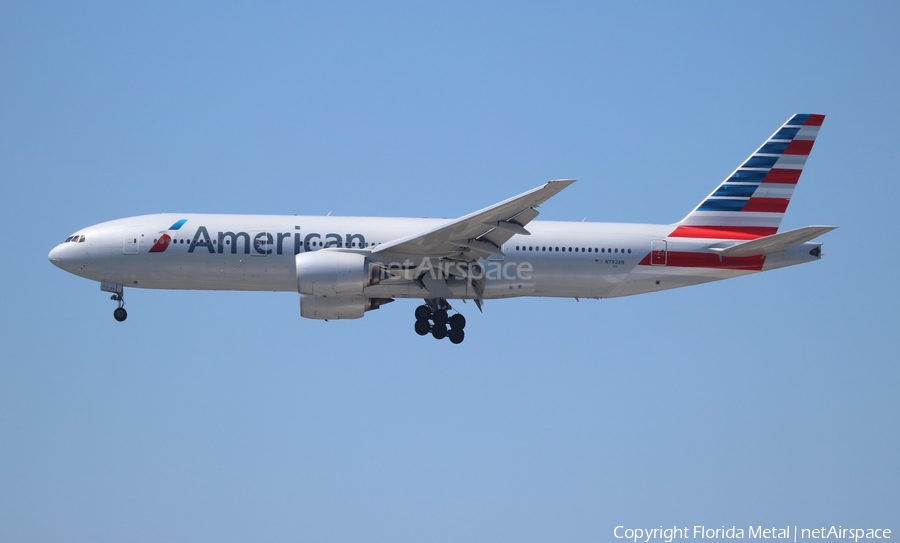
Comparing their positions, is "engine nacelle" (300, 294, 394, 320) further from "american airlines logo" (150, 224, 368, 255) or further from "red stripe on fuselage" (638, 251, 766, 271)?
"red stripe on fuselage" (638, 251, 766, 271)

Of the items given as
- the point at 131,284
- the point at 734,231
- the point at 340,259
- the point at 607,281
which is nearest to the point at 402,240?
the point at 340,259

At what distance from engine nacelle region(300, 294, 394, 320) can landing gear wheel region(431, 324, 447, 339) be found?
260 cm

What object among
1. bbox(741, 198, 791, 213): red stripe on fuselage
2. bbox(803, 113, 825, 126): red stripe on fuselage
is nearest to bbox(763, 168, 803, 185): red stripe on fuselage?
bbox(741, 198, 791, 213): red stripe on fuselage

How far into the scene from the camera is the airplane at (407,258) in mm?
33969

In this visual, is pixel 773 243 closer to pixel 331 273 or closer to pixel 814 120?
pixel 814 120

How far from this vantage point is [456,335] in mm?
35719

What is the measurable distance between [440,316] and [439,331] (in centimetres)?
51

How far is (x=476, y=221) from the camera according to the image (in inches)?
1270

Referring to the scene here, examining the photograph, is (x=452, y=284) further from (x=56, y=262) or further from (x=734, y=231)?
(x=56, y=262)

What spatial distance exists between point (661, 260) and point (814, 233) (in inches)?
197

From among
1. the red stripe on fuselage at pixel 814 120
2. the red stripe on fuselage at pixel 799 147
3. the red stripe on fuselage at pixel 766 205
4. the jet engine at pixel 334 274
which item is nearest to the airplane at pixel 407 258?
the jet engine at pixel 334 274

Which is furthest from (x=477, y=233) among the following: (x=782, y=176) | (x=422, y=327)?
(x=782, y=176)

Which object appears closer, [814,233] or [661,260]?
[814,233]

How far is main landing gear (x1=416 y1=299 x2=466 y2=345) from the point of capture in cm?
3550
